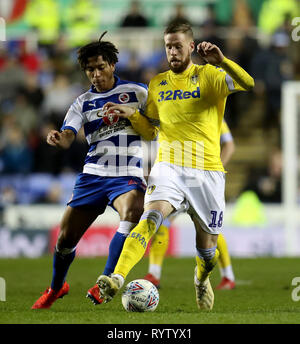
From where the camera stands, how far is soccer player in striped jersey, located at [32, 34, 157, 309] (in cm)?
648

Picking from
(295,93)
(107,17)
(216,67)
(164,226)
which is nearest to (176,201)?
(216,67)

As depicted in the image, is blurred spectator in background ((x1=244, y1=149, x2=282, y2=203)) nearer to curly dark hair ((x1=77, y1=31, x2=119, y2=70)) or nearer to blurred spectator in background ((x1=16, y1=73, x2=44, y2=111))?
blurred spectator in background ((x1=16, y1=73, x2=44, y2=111))

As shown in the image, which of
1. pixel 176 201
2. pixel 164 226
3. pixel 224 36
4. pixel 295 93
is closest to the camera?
pixel 176 201

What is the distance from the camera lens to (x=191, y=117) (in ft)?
20.6

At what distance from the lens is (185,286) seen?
902cm

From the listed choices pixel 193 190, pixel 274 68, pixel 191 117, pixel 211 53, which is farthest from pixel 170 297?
pixel 274 68

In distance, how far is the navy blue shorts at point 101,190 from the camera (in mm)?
6496

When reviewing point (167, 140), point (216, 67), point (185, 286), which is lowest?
point (185, 286)

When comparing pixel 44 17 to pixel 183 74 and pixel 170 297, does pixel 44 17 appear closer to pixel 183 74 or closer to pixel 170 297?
pixel 170 297

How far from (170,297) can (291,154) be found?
7.14 metres

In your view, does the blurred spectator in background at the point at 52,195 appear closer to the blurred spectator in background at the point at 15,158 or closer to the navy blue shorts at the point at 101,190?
the blurred spectator in background at the point at 15,158

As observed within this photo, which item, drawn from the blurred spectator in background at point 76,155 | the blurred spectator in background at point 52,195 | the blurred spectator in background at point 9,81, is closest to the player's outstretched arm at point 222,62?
the blurred spectator in background at point 52,195
